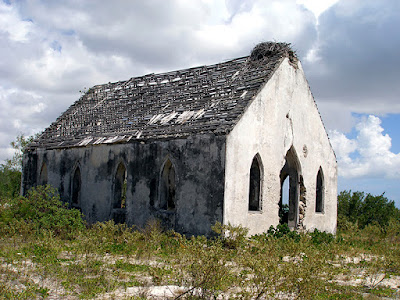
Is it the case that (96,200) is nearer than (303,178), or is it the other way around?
(303,178)

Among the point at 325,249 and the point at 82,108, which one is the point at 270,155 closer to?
the point at 325,249

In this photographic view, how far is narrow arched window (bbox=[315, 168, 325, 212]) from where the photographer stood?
57.1 ft

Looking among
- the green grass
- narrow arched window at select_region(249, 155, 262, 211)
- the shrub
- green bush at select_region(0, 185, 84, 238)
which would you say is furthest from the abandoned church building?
green bush at select_region(0, 185, 84, 238)

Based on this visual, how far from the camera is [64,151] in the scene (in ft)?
62.0

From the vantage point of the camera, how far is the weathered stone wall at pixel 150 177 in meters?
12.5

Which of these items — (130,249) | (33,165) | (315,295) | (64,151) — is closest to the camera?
(315,295)

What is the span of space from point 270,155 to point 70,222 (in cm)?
686

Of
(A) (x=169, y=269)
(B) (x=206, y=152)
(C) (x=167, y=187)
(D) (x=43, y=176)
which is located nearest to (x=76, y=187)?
(D) (x=43, y=176)

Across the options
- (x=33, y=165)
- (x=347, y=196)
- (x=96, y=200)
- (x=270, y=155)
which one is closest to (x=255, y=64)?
(x=270, y=155)

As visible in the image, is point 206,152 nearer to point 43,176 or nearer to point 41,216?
point 41,216

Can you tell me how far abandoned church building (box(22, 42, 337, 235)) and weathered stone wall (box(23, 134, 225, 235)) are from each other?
36mm

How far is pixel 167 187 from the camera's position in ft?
47.6

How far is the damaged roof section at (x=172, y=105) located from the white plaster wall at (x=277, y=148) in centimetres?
55

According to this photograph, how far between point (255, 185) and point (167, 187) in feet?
9.84
